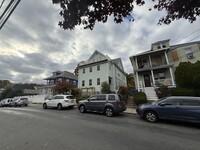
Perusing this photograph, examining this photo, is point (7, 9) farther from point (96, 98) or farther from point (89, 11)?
point (96, 98)

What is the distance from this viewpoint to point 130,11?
3016 mm

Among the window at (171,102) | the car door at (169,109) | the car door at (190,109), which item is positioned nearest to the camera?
the car door at (190,109)

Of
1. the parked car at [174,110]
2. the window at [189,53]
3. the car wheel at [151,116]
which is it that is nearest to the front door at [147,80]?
the window at [189,53]

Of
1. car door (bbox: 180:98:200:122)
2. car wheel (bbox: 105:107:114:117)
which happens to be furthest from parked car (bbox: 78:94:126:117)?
car door (bbox: 180:98:200:122)

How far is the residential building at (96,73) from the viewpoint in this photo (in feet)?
83.6

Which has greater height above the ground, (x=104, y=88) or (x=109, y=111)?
(x=104, y=88)

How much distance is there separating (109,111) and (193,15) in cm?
865

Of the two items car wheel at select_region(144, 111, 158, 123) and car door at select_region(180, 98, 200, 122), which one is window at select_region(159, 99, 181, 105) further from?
car wheel at select_region(144, 111, 158, 123)

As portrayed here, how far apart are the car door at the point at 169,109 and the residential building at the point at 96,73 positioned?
54.6ft

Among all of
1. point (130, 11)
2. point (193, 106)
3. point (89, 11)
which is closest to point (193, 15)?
point (130, 11)

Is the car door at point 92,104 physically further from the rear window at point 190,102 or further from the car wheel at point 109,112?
the rear window at point 190,102

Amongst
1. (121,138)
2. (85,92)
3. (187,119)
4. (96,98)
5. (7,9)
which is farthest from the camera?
(85,92)

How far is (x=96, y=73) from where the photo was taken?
2659 cm

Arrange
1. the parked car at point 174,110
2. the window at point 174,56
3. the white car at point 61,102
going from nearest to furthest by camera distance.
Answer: the parked car at point 174,110
the white car at point 61,102
the window at point 174,56
